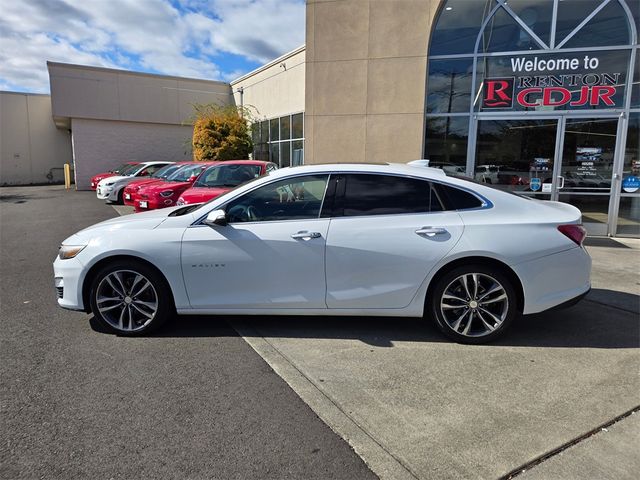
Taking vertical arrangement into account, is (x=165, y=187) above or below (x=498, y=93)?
below

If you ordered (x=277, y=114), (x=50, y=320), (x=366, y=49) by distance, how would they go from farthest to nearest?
(x=277, y=114) → (x=366, y=49) → (x=50, y=320)

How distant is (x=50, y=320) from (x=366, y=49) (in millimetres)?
8471

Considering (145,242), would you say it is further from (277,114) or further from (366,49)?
(277,114)

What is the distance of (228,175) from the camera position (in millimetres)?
9789

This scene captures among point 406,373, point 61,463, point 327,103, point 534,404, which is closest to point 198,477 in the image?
point 61,463

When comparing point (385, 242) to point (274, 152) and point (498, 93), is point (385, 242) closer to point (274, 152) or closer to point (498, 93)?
point (498, 93)

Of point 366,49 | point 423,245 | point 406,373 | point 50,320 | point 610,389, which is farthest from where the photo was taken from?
point 366,49

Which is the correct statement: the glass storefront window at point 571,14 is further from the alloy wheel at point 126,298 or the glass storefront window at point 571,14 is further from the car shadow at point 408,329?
the alloy wheel at point 126,298

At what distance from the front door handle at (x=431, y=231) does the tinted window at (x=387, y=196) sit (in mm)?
204

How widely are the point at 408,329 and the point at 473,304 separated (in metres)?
0.70

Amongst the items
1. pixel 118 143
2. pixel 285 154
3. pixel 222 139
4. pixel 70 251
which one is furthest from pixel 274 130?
pixel 70 251

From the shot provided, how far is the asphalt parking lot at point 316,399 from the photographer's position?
2.45 m

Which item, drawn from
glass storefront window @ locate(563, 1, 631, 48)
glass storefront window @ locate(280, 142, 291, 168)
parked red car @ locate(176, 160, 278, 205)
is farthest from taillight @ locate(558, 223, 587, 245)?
glass storefront window @ locate(280, 142, 291, 168)

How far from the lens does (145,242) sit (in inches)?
157
